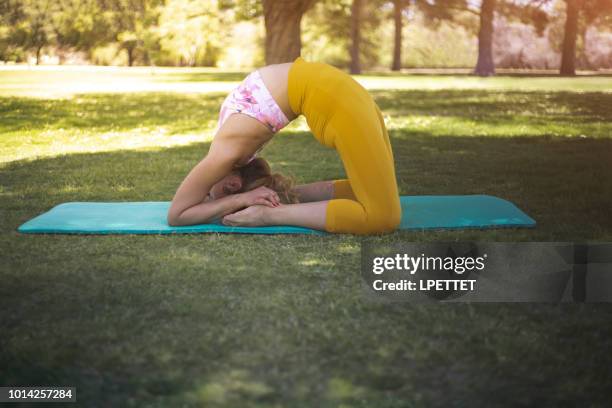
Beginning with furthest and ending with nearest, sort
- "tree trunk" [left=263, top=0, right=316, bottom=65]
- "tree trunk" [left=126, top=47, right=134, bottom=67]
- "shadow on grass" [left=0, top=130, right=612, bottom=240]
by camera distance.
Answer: "tree trunk" [left=126, top=47, right=134, bottom=67]
"tree trunk" [left=263, top=0, right=316, bottom=65]
"shadow on grass" [left=0, top=130, right=612, bottom=240]

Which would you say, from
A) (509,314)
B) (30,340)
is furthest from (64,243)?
(509,314)

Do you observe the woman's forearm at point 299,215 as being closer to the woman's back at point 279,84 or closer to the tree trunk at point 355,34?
the woman's back at point 279,84

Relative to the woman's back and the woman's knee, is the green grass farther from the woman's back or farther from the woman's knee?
the woman's back

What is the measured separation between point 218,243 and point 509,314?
164 centimetres

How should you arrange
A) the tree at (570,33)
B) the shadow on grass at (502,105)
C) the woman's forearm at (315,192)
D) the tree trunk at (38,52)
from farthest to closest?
the tree trunk at (38,52) → the tree at (570,33) → the shadow on grass at (502,105) → the woman's forearm at (315,192)

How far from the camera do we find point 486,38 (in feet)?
92.1

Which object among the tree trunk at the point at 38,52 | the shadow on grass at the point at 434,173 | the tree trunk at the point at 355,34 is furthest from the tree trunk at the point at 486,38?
the shadow on grass at the point at 434,173

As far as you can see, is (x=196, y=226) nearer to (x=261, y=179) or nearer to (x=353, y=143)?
(x=261, y=179)

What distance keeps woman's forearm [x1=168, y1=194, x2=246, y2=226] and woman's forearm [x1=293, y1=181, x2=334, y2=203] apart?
0.53 metres

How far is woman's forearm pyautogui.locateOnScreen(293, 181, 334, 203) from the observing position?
4461 mm

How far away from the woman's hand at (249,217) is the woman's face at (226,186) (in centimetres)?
19

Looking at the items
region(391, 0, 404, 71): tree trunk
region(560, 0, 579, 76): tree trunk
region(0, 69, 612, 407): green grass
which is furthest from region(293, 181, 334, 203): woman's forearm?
region(391, 0, 404, 71): tree trunk

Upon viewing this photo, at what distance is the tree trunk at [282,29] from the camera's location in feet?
44.3

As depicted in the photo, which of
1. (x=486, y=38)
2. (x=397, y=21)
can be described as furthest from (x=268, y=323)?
(x=397, y=21)
